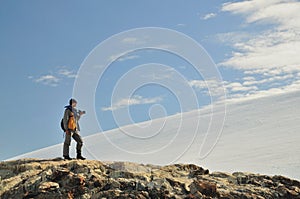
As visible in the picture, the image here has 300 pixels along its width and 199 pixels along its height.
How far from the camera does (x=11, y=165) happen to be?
52.5 ft

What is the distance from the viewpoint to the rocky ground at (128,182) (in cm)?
1330

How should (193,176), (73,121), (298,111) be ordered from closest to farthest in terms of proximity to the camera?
(193,176), (73,121), (298,111)

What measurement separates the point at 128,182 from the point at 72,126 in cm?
378

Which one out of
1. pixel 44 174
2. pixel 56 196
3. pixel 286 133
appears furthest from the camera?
pixel 286 133

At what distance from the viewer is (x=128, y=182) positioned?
44.3 ft

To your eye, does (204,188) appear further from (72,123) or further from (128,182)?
(72,123)

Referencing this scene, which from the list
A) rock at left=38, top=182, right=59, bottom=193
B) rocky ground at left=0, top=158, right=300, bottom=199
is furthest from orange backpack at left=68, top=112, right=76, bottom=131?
rock at left=38, top=182, right=59, bottom=193

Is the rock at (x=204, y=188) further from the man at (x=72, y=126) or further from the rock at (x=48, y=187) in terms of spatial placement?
the man at (x=72, y=126)

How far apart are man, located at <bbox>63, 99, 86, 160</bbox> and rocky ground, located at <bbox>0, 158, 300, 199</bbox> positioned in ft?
3.38

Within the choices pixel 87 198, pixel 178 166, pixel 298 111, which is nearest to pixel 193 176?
pixel 178 166

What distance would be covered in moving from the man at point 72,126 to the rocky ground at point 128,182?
103 centimetres

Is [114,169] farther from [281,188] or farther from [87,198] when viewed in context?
[281,188]

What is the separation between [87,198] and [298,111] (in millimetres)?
39292

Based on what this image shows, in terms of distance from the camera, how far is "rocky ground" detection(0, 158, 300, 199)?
1330cm
